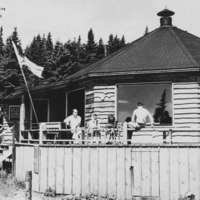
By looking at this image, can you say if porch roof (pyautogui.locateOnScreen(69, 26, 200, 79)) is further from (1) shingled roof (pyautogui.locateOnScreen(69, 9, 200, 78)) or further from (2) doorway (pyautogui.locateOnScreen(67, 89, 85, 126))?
(2) doorway (pyautogui.locateOnScreen(67, 89, 85, 126))

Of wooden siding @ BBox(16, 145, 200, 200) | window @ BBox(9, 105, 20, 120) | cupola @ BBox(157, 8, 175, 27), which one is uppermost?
cupola @ BBox(157, 8, 175, 27)

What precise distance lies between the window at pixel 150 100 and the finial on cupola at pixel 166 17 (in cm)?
563

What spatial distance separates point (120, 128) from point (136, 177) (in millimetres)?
1980

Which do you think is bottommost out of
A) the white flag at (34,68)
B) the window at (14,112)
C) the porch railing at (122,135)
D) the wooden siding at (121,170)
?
the wooden siding at (121,170)

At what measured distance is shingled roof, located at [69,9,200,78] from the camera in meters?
15.0

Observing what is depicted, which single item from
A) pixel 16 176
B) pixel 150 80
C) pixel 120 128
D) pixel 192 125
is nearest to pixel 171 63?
pixel 150 80

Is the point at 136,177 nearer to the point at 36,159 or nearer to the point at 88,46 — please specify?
the point at 36,159

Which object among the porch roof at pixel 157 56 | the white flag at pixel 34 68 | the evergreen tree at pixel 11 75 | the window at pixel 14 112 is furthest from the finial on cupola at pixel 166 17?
the evergreen tree at pixel 11 75

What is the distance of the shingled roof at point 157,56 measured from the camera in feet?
49.1

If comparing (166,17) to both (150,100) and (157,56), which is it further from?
(150,100)

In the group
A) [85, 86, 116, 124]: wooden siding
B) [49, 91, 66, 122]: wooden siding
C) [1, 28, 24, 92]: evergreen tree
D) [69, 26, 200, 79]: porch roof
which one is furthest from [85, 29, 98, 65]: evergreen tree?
[85, 86, 116, 124]: wooden siding

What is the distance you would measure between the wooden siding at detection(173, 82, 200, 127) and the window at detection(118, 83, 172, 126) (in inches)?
10.5

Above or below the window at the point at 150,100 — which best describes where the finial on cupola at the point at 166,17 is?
above

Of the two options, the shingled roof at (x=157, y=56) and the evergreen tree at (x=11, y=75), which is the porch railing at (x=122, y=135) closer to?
the shingled roof at (x=157, y=56)
